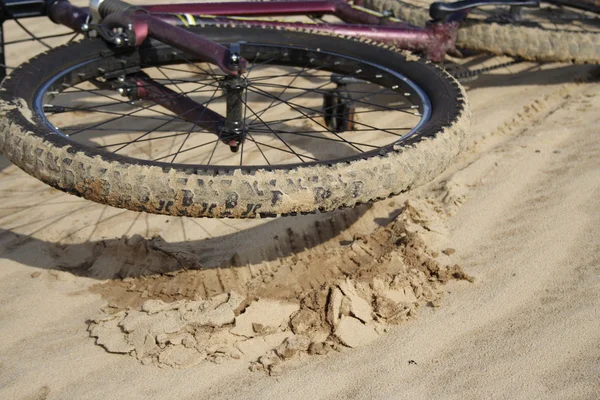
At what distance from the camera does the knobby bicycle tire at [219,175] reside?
2.34 m

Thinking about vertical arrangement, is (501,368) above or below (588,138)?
below

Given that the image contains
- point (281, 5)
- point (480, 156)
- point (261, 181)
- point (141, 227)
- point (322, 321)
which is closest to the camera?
point (261, 181)

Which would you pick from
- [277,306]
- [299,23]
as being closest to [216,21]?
[299,23]

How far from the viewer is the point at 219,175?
2.34 metres

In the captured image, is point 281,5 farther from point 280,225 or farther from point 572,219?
point 572,219

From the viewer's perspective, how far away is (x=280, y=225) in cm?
337

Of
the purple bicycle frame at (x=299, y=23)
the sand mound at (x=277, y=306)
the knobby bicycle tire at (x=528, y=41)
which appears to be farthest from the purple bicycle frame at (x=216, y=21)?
the sand mound at (x=277, y=306)

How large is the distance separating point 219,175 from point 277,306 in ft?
2.14

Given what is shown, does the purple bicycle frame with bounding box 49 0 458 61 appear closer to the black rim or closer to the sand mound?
the black rim

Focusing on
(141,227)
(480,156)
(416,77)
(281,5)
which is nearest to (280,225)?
(141,227)

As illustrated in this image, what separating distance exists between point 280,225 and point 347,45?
92 cm

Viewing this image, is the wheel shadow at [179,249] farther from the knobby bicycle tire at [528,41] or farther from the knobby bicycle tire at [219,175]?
the knobby bicycle tire at [528,41]

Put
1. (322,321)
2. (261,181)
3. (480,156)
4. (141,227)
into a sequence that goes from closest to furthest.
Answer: (261,181), (322,321), (141,227), (480,156)

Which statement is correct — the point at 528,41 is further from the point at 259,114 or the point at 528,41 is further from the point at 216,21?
the point at 216,21
